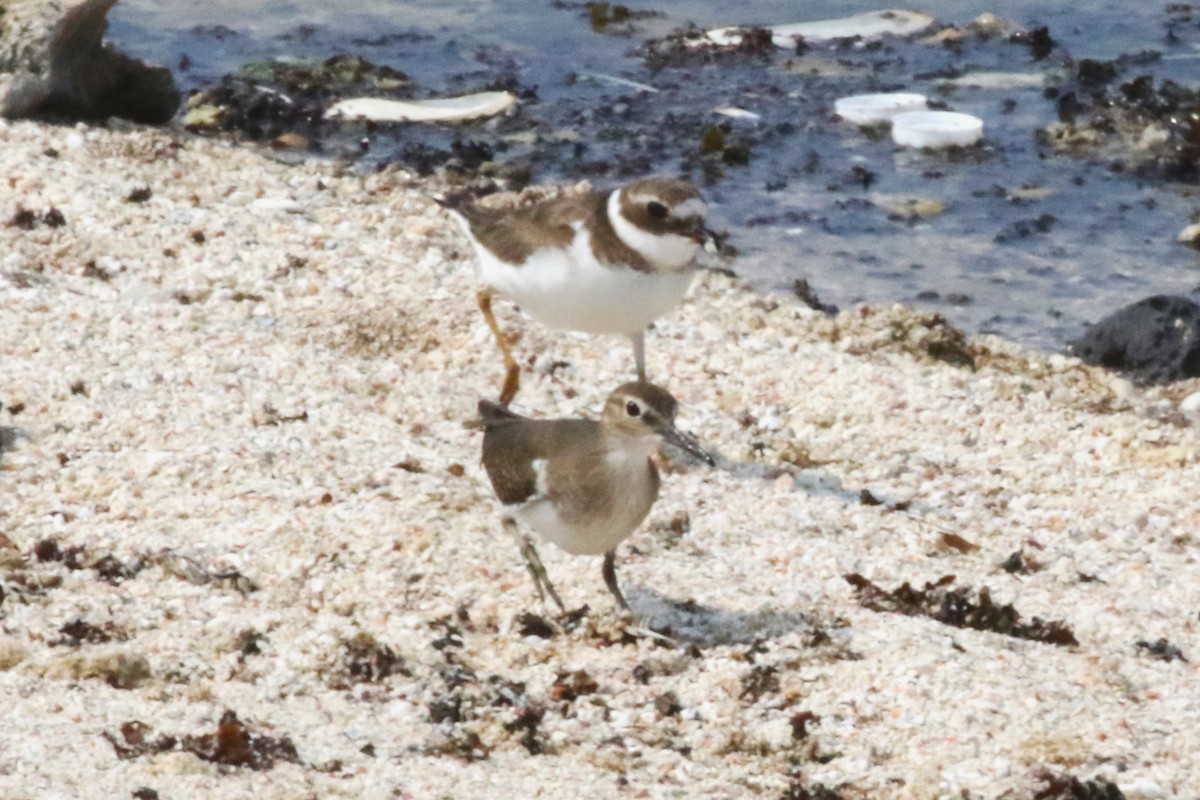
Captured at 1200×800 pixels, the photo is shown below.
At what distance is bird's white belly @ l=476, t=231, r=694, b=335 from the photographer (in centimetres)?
738

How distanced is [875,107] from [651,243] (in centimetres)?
603

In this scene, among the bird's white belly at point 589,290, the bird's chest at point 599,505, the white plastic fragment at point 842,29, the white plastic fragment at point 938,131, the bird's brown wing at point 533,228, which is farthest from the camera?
the white plastic fragment at point 842,29

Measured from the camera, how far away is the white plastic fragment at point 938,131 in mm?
12422

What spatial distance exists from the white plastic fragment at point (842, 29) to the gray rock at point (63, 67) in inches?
197

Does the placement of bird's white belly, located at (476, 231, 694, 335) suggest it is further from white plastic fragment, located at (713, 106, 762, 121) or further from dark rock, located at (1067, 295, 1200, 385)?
white plastic fragment, located at (713, 106, 762, 121)

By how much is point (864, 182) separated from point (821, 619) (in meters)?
6.27

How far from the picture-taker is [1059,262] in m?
10.9

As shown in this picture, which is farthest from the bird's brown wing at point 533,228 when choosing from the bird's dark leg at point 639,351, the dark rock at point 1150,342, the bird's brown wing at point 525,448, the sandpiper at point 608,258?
the dark rock at point 1150,342

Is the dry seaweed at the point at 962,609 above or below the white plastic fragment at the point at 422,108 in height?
below

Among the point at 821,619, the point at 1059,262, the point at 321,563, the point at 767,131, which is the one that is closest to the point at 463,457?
the point at 321,563

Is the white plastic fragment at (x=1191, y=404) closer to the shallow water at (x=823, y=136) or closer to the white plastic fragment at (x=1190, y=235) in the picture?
the shallow water at (x=823, y=136)

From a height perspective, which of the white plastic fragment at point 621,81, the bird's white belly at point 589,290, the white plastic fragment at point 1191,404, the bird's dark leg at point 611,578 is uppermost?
the bird's white belly at point 589,290

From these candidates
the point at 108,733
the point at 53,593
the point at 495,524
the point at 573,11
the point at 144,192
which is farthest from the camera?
the point at 573,11

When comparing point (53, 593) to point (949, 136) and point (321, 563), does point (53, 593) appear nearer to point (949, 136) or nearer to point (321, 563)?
point (321, 563)
